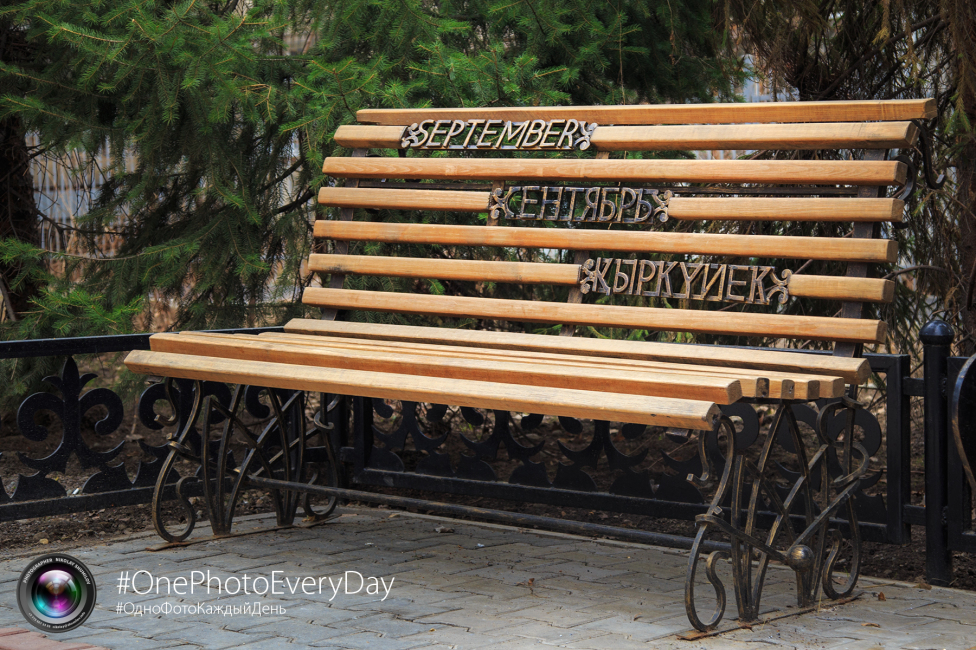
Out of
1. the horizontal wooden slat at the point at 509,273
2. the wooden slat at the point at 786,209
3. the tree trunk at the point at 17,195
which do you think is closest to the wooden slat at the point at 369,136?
the horizontal wooden slat at the point at 509,273

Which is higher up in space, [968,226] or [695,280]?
[968,226]

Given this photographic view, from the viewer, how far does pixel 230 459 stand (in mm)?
4902

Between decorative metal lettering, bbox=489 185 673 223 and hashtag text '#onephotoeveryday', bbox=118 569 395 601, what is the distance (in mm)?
1547

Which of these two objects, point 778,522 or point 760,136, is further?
point 760,136

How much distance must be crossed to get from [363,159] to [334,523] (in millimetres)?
1616

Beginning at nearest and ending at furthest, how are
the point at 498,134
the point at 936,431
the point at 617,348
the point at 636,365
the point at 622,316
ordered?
the point at 636,365, the point at 936,431, the point at 617,348, the point at 622,316, the point at 498,134

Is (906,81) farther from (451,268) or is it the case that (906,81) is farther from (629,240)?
(451,268)

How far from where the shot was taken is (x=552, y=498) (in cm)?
428

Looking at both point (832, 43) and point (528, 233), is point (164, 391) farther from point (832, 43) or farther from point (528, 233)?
point (832, 43)

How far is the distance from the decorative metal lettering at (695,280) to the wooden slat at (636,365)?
1.13 ft

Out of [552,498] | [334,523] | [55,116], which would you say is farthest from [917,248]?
[55,116]

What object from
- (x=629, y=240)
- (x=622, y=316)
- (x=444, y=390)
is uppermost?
(x=629, y=240)

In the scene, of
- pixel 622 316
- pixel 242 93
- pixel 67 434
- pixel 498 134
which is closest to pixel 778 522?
pixel 622 316

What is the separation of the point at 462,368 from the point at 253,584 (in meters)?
1.09
